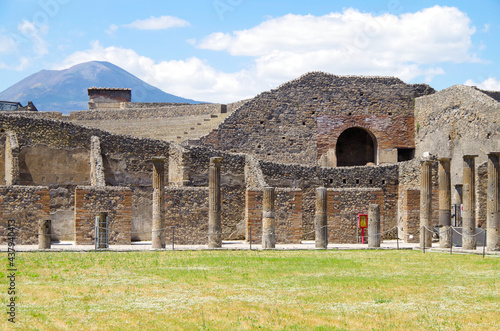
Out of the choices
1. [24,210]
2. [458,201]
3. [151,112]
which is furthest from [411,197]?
[151,112]

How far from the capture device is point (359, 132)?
133 feet

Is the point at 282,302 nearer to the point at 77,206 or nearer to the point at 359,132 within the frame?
the point at 77,206

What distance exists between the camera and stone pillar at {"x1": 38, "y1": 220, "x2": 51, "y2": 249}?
72.6 ft

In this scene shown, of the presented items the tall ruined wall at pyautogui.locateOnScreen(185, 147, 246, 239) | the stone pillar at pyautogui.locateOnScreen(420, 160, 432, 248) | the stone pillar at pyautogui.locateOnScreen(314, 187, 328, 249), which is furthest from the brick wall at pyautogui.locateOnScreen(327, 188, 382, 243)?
the tall ruined wall at pyautogui.locateOnScreen(185, 147, 246, 239)

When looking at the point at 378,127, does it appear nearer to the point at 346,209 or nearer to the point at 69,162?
the point at 346,209

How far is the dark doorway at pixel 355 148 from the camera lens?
132ft

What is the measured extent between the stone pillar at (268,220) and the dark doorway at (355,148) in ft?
51.8

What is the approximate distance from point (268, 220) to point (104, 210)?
546 cm

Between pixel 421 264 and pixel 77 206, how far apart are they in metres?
11.4

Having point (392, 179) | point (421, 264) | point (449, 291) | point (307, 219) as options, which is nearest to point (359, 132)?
point (392, 179)

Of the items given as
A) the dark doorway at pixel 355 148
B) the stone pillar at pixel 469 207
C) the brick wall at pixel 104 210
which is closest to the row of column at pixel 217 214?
the brick wall at pixel 104 210

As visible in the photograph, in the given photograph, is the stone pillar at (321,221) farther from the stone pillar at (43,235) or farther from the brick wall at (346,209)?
the stone pillar at (43,235)

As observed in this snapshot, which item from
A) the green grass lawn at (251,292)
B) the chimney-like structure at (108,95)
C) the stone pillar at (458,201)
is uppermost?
the chimney-like structure at (108,95)

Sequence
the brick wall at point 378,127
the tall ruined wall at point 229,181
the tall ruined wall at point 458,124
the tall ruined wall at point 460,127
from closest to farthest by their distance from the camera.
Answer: the tall ruined wall at point 229,181
the tall ruined wall at point 460,127
the tall ruined wall at point 458,124
the brick wall at point 378,127
